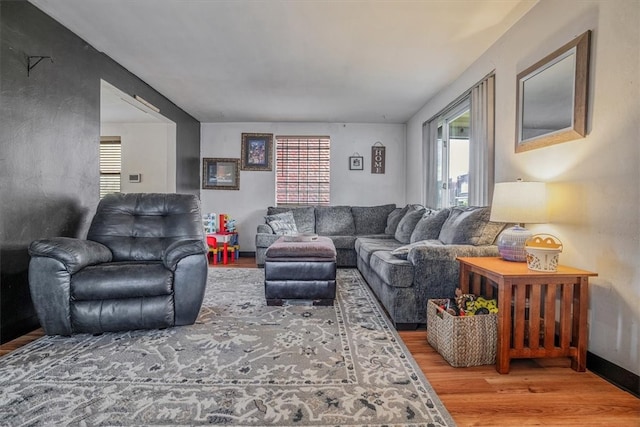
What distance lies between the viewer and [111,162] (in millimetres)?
5875

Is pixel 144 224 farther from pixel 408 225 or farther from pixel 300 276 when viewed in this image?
pixel 408 225

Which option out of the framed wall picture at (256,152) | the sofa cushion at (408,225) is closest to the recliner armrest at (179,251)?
the sofa cushion at (408,225)

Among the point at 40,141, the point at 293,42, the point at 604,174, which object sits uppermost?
the point at 293,42

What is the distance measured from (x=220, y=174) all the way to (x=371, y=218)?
9.52ft

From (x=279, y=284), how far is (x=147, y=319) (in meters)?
1.12

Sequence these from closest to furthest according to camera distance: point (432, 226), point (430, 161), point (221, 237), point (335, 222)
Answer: point (432, 226), point (430, 161), point (221, 237), point (335, 222)

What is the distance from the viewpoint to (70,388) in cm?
164

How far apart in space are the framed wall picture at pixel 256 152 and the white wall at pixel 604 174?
4.37m

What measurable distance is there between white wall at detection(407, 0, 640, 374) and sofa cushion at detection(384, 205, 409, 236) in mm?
2521

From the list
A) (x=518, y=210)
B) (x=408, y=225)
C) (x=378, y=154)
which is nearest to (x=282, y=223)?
(x=408, y=225)

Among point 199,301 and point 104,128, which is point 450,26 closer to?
point 199,301

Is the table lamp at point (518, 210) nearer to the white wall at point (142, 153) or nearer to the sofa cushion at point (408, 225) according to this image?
the sofa cushion at point (408, 225)

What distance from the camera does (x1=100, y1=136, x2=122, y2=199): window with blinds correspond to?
19.0ft

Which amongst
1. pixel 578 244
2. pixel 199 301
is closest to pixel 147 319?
pixel 199 301
